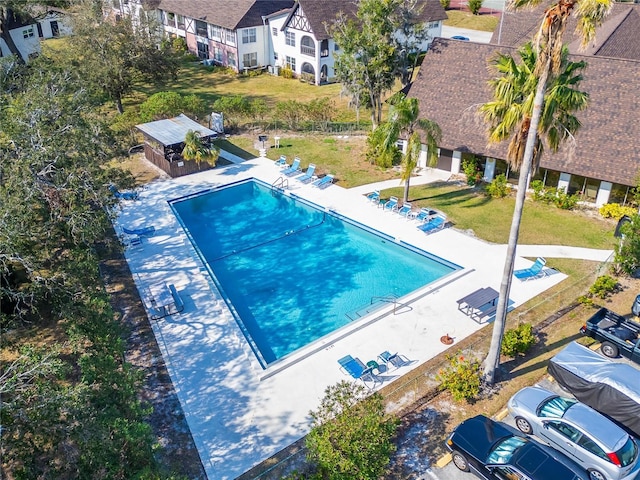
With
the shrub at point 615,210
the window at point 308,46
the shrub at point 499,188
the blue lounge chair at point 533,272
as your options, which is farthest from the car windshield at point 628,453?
the window at point 308,46

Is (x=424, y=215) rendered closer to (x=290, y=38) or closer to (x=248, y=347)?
(x=248, y=347)

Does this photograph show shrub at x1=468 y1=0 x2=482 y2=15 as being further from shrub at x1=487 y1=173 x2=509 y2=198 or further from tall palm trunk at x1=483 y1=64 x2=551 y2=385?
tall palm trunk at x1=483 y1=64 x2=551 y2=385

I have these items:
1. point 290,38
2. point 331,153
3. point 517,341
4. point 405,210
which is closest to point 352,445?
point 517,341

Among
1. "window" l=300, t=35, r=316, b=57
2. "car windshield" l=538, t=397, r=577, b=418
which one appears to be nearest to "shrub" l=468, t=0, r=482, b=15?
"window" l=300, t=35, r=316, b=57

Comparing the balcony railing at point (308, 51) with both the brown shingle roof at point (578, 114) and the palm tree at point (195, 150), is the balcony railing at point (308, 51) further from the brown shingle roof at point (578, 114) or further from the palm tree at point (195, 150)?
the palm tree at point (195, 150)

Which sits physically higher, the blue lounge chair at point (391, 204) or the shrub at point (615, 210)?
the shrub at point (615, 210)
